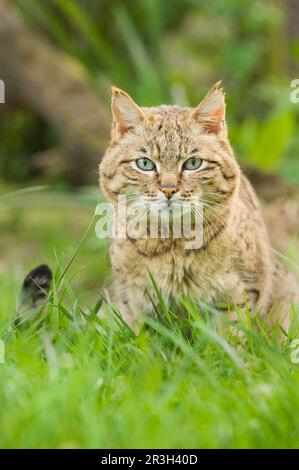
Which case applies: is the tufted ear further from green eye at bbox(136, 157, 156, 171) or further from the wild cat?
green eye at bbox(136, 157, 156, 171)

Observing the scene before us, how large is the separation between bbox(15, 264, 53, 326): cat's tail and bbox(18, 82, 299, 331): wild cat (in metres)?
0.27

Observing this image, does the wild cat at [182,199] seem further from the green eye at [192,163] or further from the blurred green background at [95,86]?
the blurred green background at [95,86]

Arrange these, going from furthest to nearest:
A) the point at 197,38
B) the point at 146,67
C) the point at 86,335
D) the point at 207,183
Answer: the point at 197,38, the point at 146,67, the point at 207,183, the point at 86,335

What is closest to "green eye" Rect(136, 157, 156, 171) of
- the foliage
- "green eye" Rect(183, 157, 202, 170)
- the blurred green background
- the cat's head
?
the cat's head

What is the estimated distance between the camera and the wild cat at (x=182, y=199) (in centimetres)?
289

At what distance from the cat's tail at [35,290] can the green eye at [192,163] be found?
2.03 feet

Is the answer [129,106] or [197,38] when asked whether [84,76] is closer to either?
[197,38]

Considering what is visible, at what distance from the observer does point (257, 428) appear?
1.95m

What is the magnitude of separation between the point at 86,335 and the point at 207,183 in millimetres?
733

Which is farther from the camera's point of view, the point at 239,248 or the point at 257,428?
the point at 239,248

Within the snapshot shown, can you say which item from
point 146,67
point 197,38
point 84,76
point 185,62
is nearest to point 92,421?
point 146,67

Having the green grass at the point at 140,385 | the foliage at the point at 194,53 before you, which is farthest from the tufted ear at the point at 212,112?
the foliage at the point at 194,53

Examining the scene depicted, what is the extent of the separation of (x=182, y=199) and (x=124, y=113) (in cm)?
43
